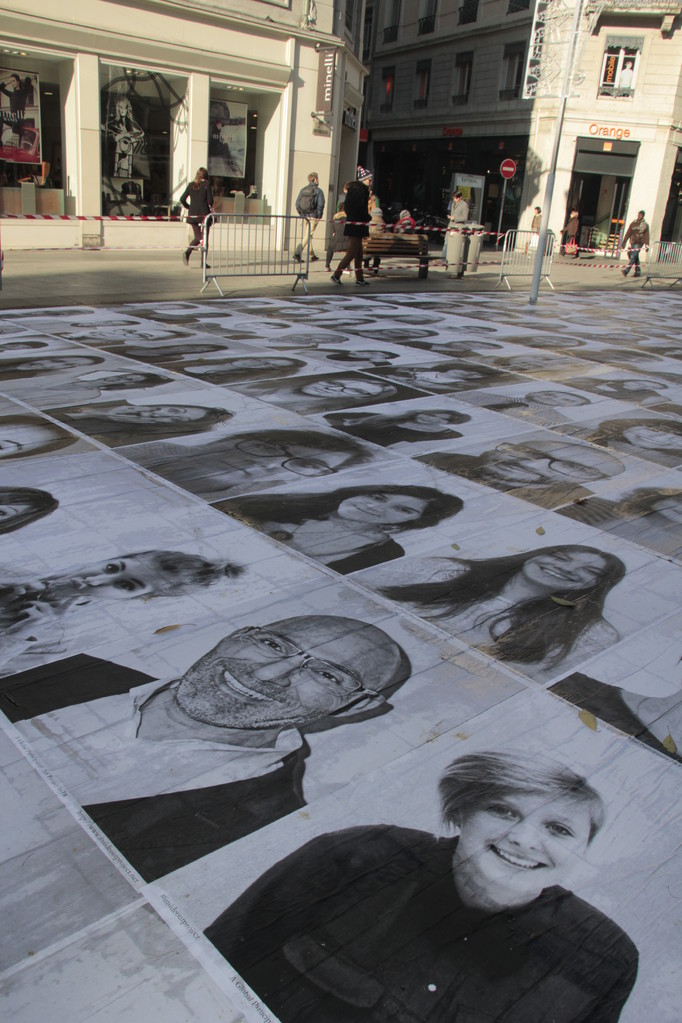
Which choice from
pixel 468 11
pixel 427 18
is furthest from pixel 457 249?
pixel 427 18

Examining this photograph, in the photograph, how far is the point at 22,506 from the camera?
455cm

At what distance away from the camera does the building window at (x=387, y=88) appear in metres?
40.0

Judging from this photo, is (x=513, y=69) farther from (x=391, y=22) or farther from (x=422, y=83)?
(x=391, y=22)

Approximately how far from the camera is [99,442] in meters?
5.71

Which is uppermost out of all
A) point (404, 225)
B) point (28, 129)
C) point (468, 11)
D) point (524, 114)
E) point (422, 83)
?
point (468, 11)

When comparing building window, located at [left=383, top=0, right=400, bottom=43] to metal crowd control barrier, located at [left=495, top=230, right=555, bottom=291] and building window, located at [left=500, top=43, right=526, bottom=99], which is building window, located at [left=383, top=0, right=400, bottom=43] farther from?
metal crowd control barrier, located at [left=495, top=230, right=555, bottom=291]

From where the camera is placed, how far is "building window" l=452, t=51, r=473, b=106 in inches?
1398

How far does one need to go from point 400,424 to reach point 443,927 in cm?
482

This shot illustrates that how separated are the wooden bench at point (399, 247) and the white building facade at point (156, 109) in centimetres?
325

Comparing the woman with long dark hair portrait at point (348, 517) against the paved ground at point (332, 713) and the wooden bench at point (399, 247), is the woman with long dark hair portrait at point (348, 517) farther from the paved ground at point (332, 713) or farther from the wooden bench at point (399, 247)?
the wooden bench at point (399, 247)

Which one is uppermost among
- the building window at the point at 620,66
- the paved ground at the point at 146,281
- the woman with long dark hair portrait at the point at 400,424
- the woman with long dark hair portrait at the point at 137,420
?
the building window at the point at 620,66

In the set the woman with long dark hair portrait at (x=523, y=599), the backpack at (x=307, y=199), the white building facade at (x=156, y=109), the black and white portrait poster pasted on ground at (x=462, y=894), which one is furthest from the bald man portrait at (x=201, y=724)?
the white building facade at (x=156, y=109)

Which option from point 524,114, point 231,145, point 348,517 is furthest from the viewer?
point 524,114

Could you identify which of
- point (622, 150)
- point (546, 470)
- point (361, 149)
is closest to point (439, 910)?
point (546, 470)
